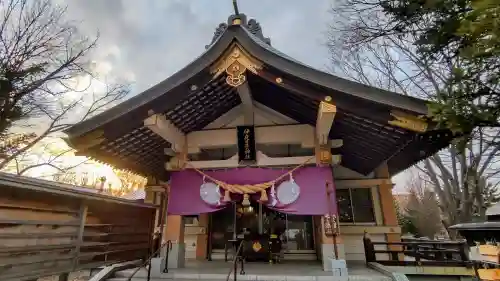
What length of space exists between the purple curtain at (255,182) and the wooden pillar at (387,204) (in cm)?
313

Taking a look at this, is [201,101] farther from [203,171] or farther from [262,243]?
[262,243]

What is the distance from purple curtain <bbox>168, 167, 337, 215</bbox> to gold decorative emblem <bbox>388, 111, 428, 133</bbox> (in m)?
2.12

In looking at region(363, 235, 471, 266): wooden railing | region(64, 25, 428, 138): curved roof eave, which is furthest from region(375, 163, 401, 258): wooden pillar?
region(64, 25, 428, 138): curved roof eave

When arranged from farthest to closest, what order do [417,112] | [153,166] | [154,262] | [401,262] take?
[153,166], [401,262], [154,262], [417,112]

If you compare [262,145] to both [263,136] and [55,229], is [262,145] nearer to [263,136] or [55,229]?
[263,136]

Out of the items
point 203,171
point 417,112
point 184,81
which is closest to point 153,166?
point 203,171

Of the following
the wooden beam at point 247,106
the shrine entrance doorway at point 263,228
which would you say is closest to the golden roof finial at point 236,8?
the wooden beam at point 247,106

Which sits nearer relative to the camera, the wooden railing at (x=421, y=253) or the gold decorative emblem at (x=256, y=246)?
the wooden railing at (x=421, y=253)

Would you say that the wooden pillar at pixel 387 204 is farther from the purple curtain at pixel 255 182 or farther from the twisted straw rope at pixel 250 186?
the twisted straw rope at pixel 250 186

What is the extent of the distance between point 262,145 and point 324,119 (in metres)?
2.27

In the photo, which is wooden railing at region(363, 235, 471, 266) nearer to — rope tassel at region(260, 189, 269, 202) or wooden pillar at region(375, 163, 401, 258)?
wooden pillar at region(375, 163, 401, 258)

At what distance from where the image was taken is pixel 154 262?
5902mm

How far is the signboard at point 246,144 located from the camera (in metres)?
6.84

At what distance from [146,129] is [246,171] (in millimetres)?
2538
